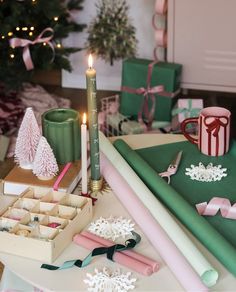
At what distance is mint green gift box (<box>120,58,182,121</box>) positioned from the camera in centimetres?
264

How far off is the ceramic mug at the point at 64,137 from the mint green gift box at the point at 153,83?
105 centimetres

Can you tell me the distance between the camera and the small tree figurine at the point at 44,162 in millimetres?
1530

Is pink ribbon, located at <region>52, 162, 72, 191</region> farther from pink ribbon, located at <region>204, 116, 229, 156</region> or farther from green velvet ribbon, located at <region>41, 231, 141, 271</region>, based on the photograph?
pink ribbon, located at <region>204, 116, 229, 156</region>

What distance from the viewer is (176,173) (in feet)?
5.29

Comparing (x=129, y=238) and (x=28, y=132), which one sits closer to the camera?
(x=129, y=238)

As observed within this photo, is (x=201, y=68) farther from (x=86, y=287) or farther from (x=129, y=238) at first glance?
(x=86, y=287)

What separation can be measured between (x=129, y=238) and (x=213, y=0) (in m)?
1.57

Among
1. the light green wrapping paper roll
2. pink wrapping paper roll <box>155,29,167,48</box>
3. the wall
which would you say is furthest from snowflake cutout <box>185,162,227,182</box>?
the wall

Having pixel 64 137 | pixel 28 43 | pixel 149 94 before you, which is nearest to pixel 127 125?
pixel 149 94

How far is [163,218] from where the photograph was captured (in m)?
1.34

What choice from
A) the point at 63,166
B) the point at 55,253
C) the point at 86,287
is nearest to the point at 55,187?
the point at 63,166

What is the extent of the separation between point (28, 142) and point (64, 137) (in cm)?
9

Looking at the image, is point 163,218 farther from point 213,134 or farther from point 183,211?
point 213,134

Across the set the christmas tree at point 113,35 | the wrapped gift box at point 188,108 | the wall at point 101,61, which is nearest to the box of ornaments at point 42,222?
the wrapped gift box at point 188,108
